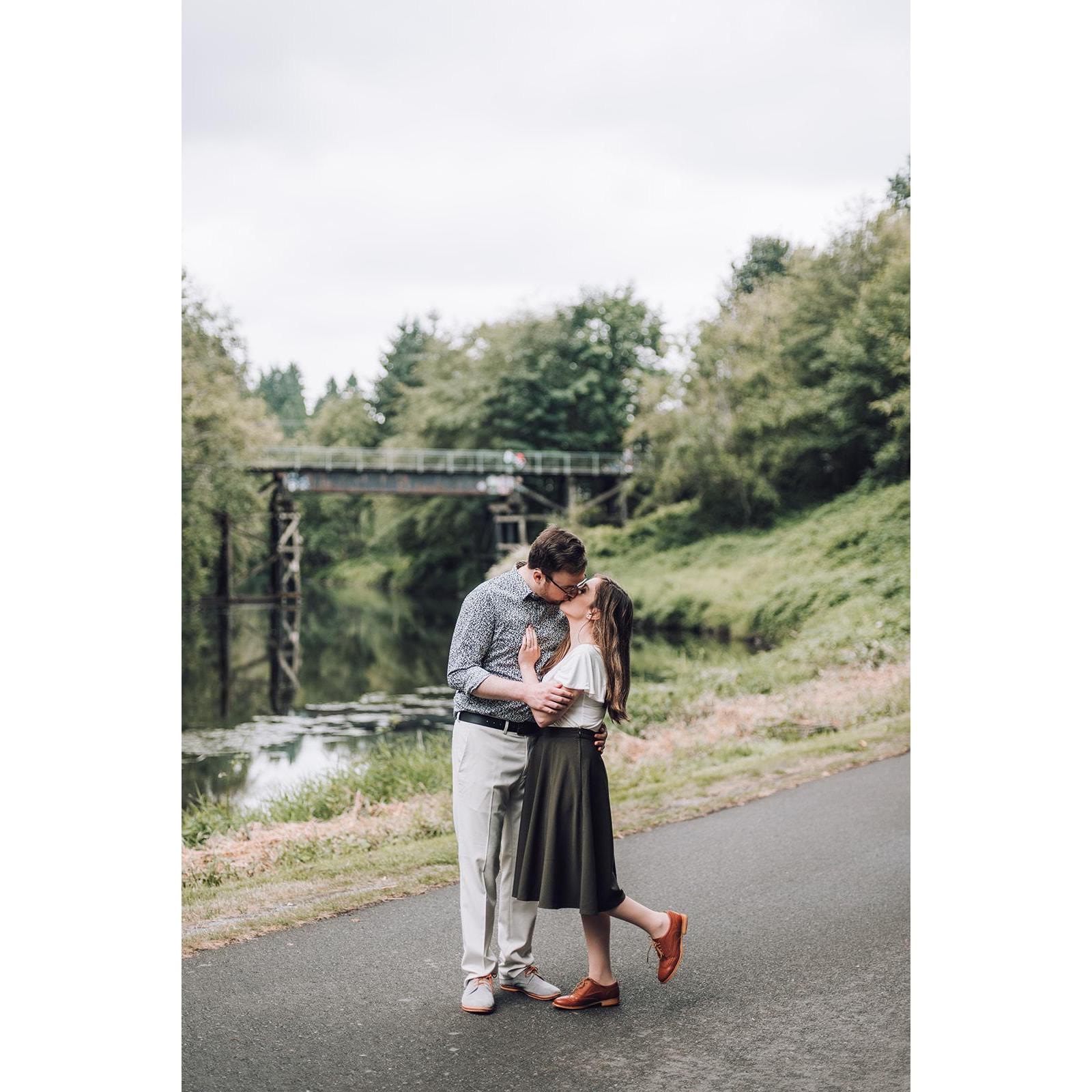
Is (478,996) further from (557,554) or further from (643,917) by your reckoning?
(557,554)

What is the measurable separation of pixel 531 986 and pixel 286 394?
12109 cm

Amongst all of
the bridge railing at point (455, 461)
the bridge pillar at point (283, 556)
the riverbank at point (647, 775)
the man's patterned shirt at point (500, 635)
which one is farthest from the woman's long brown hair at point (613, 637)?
the bridge railing at point (455, 461)

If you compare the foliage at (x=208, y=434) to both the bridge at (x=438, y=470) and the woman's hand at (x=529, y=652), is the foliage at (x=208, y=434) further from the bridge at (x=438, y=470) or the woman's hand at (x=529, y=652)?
the woman's hand at (x=529, y=652)

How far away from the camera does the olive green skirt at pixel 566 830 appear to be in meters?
4.64

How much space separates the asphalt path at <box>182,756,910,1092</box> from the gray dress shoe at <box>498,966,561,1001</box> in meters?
0.04

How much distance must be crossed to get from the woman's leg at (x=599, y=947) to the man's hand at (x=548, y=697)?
83cm

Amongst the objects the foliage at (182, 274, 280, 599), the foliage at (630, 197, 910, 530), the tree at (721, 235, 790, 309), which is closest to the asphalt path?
the foliage at (182, 274, 280, 599)

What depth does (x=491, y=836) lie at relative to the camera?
4855 mm

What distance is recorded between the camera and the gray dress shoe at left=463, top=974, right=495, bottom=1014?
460cm
